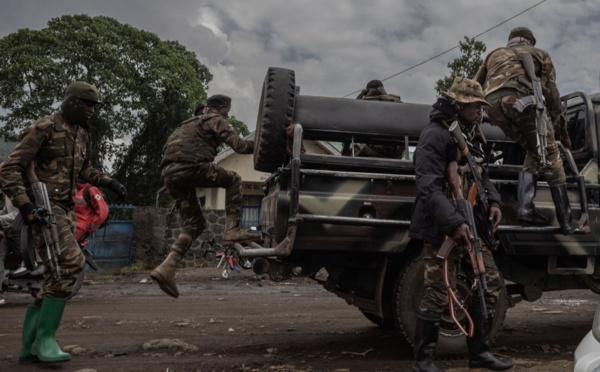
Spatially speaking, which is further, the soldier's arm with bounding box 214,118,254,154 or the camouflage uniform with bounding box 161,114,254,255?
the camouflage uniform with bounding box 161,114,254,255

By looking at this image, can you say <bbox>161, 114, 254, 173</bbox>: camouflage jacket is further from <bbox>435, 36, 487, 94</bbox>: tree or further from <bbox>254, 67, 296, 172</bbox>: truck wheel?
<bbox>435, 36, 487, 94</bbox>: tree

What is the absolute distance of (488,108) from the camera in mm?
5277

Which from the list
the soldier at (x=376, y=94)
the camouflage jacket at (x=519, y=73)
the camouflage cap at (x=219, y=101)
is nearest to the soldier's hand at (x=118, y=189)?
the camouflage cap at (x=219, y=101)

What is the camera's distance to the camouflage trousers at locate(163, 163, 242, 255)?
5.67m

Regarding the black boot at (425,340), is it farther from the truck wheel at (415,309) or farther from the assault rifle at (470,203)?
the truck wheel at (415,309)

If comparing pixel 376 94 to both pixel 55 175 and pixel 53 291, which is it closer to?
pixel 55 175

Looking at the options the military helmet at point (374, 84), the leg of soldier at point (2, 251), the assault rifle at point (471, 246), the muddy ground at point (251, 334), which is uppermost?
the military helmet at point (374, 84)

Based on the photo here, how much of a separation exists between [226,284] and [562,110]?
7.77 metres

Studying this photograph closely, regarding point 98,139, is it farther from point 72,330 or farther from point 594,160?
point 594,160

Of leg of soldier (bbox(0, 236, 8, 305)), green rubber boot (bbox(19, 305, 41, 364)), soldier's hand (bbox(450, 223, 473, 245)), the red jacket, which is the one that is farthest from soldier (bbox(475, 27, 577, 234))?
leg of soldier (bbox(0, 236, 8, 305))

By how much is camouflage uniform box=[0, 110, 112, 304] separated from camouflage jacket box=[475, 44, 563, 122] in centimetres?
362

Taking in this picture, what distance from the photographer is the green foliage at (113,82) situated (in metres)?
21.7

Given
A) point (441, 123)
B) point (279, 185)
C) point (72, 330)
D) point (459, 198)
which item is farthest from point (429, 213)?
point (72, 330)

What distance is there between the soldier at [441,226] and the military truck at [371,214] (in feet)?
1.54
